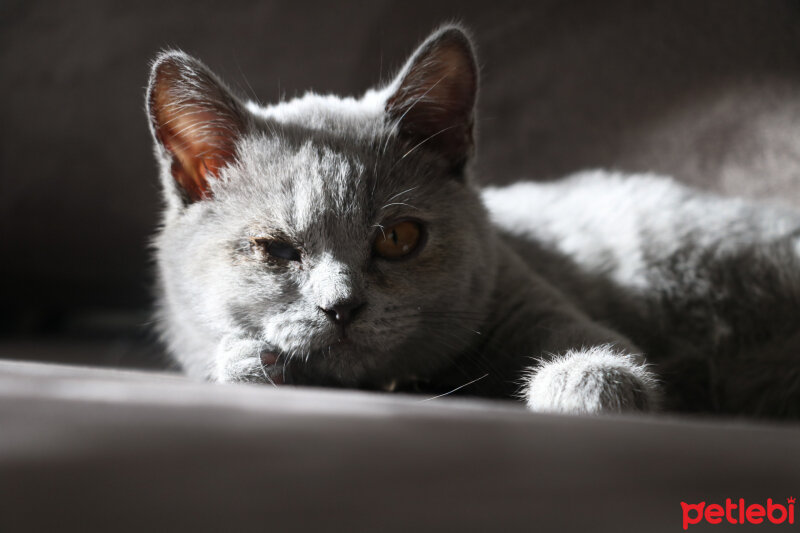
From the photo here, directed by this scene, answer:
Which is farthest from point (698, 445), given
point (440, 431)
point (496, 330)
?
point (496, 330)

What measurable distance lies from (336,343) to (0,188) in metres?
1.42

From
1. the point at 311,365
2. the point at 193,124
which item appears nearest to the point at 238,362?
the point at 311,365

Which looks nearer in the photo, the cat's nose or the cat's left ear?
the cat's nose

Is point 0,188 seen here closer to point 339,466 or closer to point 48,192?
point 48,192

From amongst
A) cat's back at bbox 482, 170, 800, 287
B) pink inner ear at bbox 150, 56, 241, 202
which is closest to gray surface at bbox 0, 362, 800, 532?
pink inner ear at bbox 150, 56, 241, 202

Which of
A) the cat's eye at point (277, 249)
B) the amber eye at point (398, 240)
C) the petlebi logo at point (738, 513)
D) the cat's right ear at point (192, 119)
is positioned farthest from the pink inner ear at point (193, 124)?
the petlebi logo at point (738, 513)

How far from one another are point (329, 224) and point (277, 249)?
3.7 inches

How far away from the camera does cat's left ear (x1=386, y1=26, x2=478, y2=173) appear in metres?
1.06

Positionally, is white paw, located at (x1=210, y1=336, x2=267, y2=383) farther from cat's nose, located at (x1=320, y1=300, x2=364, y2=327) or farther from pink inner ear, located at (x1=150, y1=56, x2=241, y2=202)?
pink inner ear, located at (x1=150, y1=56, x2=241, y2=202)

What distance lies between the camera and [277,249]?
3.08ft

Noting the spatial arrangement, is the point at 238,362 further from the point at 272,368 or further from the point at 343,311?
the point at 343,311

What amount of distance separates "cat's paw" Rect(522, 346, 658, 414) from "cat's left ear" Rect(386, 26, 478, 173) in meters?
0.45

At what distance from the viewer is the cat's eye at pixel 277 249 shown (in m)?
0.93

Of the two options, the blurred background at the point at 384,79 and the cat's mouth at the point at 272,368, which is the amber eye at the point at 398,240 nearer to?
the cat's mouth at the point at 272,368
